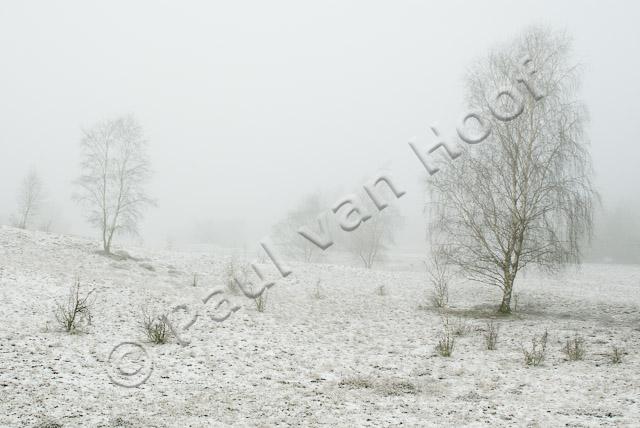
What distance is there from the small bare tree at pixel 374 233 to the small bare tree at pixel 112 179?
20611mm

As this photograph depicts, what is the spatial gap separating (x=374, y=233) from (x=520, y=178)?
23.2 m

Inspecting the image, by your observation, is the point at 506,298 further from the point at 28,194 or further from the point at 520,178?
the point at 28,194

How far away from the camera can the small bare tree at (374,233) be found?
39281mm

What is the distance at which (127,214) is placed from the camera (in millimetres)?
25453

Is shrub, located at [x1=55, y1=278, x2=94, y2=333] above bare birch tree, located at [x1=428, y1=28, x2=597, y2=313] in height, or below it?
below

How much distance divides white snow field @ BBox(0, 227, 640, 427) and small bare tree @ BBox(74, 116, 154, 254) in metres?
5.79

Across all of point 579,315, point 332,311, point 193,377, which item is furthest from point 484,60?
point 193,377

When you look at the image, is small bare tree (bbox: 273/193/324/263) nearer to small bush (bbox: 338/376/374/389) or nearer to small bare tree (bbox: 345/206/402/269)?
small bare tree (bbox: 345/206/402/269)

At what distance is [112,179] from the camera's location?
25.4m

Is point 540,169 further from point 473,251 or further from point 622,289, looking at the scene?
point 622,289

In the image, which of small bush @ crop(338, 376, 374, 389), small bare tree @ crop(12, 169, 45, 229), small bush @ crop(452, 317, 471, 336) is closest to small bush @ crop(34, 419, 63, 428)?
small bush @ crop(338, 376, 374, 389)

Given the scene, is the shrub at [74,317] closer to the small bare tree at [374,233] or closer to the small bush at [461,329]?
the small bush at [461,329]

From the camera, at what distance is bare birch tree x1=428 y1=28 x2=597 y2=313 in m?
15.9

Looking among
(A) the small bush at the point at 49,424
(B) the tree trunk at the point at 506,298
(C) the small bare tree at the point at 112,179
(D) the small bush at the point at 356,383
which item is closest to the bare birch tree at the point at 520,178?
(B) the tree trunk at the point at 506,298
